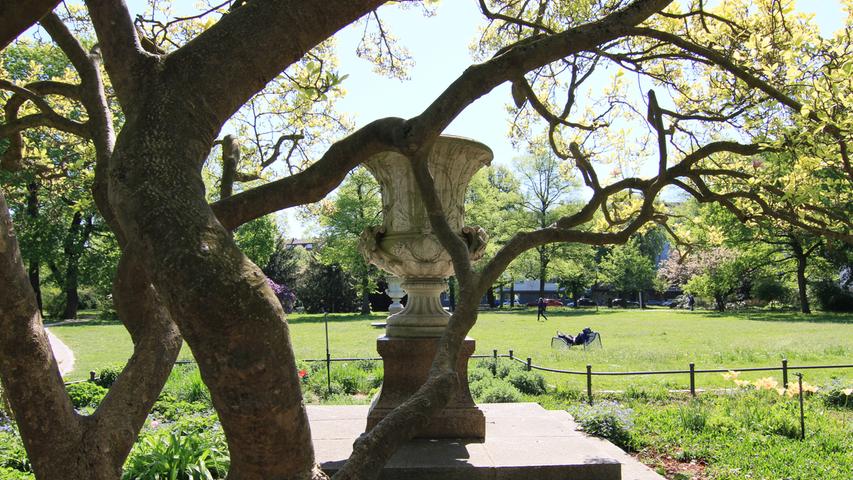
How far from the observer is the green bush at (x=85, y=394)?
30.4ft

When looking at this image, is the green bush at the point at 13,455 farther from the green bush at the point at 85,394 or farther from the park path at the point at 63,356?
the park path at the point at 63,356

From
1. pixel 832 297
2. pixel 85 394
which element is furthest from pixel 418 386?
pixel 832 297

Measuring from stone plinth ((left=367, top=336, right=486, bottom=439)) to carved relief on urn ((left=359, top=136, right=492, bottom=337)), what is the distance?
0.16 metres

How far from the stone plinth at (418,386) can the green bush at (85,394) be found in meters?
5.51

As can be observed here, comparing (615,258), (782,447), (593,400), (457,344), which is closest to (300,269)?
(615,258)

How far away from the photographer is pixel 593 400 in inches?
397

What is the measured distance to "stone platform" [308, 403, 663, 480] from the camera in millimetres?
4836

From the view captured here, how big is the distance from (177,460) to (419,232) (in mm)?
2861

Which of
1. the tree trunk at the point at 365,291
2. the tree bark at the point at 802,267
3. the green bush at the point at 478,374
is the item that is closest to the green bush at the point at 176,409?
the green bush at the point at 478,374

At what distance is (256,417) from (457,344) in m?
0.93

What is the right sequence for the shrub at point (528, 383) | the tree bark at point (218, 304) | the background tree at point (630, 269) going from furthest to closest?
the background tree at point (630, 269) → the shrub at point (528, 383) → the tree bark at point (218, 304)

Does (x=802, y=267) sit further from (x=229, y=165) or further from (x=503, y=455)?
(x=229, y=165)

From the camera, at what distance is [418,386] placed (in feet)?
18.9

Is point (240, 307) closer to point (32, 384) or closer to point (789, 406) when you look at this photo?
point (32, 384)
